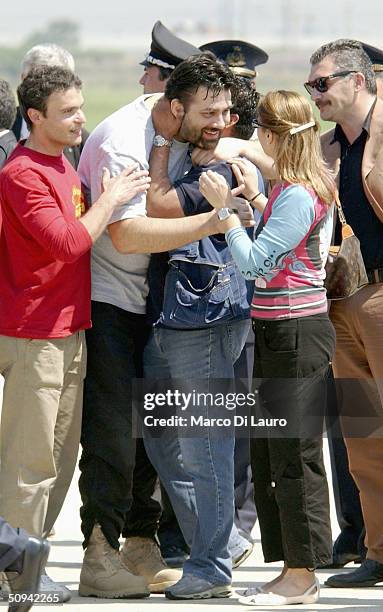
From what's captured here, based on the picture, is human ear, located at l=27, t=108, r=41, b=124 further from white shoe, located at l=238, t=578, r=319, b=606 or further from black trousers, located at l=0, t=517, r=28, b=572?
white shoe, located at l=238, t=578, r=319, b=606

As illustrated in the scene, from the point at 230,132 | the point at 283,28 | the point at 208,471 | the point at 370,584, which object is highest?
the point at 283,28

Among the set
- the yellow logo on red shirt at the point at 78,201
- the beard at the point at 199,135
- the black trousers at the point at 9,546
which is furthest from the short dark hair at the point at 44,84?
the black trousers at the point at 9,546

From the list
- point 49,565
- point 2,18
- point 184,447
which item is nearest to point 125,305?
point 184,447

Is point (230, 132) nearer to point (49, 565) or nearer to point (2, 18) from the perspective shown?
point (49, 565)

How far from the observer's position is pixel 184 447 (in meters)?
5.22

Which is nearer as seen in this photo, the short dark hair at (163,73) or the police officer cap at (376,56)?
the police officer cap at (376,56)

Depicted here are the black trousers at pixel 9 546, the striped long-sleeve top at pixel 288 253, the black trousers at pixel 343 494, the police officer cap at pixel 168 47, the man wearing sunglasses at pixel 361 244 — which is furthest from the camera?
the police officer cap at pixel 168 47

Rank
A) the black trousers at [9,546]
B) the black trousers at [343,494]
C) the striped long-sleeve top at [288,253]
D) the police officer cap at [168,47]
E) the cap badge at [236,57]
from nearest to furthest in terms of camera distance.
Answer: the black trousers at [9,546]
the striped long-sleeve top at [288,253]
the black trousers at [343,494]
the police officer cap at [168,47]
the cap badge at [236,57]

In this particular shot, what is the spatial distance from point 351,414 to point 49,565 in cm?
145

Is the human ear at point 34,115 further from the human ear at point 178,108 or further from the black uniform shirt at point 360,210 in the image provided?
the black uniform shirt at point 360,210

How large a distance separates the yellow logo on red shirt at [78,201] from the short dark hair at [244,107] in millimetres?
807

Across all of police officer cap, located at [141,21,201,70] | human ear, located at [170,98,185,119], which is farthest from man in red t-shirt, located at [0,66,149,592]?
police officer cap, located at [141,21,201,70]

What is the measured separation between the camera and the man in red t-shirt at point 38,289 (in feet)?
→ 16.4

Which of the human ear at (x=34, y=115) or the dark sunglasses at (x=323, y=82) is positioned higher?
the dark sunglasses at (x=323, y=82)
